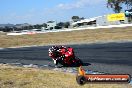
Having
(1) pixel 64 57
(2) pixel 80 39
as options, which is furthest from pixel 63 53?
(2) pixel 80 39

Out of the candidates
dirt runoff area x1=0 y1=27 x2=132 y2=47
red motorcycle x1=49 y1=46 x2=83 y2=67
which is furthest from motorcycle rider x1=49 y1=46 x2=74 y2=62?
dirt runoff area x1=0 y1=27 x2=132 y2=47

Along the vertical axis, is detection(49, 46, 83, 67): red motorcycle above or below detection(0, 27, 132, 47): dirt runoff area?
above

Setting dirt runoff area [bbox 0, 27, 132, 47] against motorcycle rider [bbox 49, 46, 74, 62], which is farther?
dirt runoff area [bbox 0, 27, 132, 47]

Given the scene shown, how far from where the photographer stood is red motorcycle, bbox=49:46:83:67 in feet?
61.6

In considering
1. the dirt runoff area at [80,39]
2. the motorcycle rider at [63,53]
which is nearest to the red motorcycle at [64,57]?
the motorcycle rider at [63,53]

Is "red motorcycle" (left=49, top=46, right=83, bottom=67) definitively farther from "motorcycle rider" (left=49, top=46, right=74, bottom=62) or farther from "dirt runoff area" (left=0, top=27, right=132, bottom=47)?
"dirt runoff area" (left=0, top=27, right=132, bottom=47)

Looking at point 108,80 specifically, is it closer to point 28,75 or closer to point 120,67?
point 28,75

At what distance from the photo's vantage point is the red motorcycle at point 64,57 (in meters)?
18.8

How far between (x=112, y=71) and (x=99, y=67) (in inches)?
64.1

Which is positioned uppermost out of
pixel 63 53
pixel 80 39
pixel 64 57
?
pixel 63 53

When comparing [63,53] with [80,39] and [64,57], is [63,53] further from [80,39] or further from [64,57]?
[80,39]

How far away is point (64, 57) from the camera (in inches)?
746

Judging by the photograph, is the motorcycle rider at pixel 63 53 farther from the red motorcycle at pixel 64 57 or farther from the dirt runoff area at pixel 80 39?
the dirt runoff area at pixel 80 39

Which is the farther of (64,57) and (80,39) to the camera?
(80,39)
